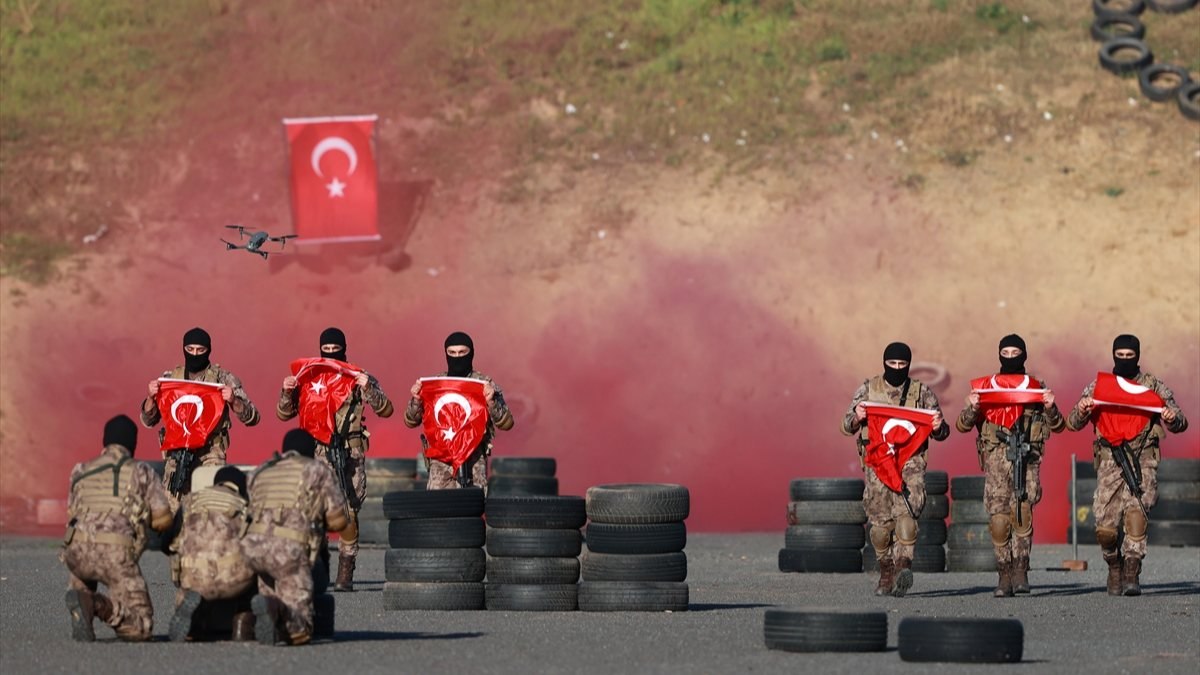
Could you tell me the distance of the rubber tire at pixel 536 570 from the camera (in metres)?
17.6

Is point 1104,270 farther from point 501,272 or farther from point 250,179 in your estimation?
point 250,179

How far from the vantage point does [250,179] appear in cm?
4428

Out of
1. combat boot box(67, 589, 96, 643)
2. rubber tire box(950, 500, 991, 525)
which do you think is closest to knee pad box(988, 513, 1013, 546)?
rubber tire box(950, 500, 991, 525)

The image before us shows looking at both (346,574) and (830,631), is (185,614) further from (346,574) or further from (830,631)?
(346,574)

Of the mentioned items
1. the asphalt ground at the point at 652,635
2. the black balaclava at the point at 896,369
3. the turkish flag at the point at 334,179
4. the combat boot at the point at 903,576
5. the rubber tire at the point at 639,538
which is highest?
the turkish flag at the point at 334,179

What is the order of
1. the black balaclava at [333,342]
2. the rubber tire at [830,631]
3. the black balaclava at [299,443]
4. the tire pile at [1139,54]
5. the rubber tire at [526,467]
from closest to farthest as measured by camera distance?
1. the rubber tire at [830,631]
2. the black balaclava at [299,443]
3. the black balaclava at [333,342]
4. the rubber tire at [526,467]
5. the tire pile at [1139,54]

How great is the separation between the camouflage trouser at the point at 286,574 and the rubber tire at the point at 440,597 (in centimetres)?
349

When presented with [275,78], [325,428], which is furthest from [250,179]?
[325,428]

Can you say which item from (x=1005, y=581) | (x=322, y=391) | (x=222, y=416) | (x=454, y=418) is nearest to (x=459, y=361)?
(x=454, y=418)

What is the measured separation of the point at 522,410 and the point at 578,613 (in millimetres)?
21242

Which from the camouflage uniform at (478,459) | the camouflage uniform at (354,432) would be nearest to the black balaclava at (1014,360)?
the camouflage uniform at (478,459)

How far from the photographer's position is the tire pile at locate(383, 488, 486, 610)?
17.6 meters

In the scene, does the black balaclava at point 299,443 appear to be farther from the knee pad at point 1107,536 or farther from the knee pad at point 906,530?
the knee pad at point 1107,536

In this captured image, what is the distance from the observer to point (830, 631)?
1414cm
